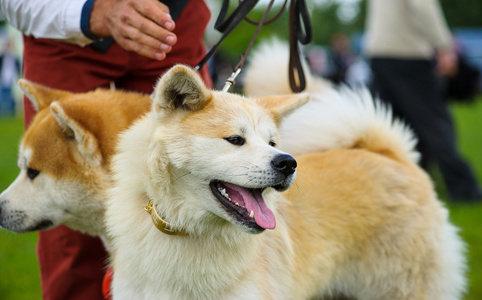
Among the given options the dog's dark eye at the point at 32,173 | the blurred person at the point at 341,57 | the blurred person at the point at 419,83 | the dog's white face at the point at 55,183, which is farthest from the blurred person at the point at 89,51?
the blurred person at the point at 341,57

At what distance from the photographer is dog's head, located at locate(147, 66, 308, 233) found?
6.32ft

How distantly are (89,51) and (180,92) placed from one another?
2.51 feet

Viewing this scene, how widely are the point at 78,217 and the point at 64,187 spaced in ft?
0.58

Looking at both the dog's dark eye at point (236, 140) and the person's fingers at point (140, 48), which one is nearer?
the dog's dark eye at point (236, 140)

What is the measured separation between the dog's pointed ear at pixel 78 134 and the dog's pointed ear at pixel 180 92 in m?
0.48

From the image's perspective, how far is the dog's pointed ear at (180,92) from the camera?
197cm

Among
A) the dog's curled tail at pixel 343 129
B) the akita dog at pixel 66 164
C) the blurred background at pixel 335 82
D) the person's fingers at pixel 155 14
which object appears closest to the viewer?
the person's fingers at pixel 155 14

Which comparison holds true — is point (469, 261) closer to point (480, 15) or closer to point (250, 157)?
point (250, 157)

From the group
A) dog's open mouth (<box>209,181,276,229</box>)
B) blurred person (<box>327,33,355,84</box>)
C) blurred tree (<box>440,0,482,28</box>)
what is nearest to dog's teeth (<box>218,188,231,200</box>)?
dog's open mouth (<box>209,181,276,229</box>)

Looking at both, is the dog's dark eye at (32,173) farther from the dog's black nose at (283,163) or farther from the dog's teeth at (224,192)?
the dog's black nose at (283,163)

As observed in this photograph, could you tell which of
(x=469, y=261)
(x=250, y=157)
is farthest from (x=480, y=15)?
(x=250, y=157)

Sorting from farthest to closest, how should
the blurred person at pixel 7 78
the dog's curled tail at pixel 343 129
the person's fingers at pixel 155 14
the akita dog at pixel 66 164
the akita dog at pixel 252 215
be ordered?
the blurred person at pixel 7 78
the dog's curled tail at pixel 343 129
the akita dog at pixel 66 164
the person's fingers at pixel 155 14
the akita dog at pixel 252 215

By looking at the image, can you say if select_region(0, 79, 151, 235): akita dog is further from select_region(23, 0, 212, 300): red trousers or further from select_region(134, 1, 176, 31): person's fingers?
select_region(134, 1, 176, 31): person's fingers

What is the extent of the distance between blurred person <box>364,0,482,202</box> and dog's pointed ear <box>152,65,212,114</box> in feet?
14.1
